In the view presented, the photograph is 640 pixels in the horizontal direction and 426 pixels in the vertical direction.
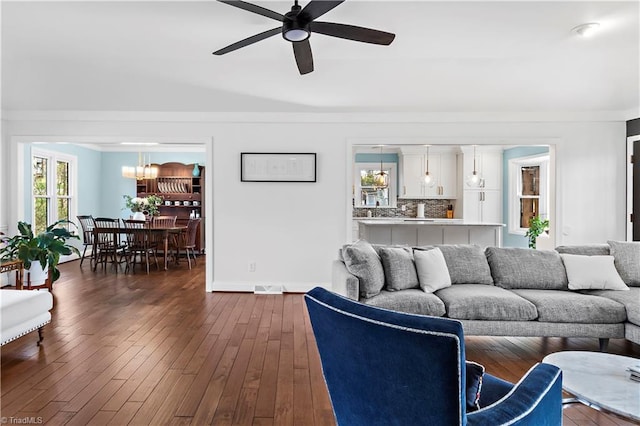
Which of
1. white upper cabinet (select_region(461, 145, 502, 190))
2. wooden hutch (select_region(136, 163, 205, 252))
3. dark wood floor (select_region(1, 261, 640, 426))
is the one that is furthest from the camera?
wooden hutch (select_region(136, 163, 205, 252))

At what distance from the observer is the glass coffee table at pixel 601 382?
61.9 inches

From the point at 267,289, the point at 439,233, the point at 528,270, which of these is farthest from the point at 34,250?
the point at 439,233

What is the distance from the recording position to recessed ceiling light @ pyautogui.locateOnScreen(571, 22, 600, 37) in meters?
3.06

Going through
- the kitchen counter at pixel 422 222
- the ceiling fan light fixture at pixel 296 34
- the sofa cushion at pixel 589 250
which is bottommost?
the sofa cushion at pixel 589 250

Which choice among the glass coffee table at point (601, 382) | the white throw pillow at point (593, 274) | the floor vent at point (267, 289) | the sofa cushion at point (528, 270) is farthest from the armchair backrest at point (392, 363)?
the floor vent at point (267, 289)

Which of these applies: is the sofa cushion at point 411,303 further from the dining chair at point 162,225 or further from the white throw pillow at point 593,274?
the dining chair at point 162,225

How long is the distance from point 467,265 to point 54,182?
25.4 ft

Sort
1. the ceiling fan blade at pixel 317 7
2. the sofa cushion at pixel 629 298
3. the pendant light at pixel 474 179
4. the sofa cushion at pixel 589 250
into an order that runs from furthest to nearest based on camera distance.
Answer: the pendant light at pixel 474 179, the sofa cushion at pixel 589 250, the sofa cushion at pixel 629 298, the ceiling fan blade at pixel 317 7

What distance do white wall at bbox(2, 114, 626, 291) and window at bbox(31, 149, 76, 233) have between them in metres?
2.20

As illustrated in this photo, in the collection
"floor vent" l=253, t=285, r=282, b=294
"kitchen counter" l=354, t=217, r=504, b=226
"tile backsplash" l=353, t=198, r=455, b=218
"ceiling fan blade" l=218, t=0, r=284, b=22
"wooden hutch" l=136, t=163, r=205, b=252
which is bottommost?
"floor vent" l=253, t=285, r=282, b=294

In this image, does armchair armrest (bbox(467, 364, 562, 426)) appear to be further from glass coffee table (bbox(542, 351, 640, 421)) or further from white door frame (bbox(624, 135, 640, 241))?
white door frame (bbox(624, 135, 640, 241))

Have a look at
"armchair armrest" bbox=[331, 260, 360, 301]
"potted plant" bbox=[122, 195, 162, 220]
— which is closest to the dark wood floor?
"armchair armrest" bbox=[331, 260, 360, 301]

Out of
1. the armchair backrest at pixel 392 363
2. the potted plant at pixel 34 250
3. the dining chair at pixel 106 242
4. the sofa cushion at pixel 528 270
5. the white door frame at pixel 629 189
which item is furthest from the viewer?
the dining chair at pixel 106 242

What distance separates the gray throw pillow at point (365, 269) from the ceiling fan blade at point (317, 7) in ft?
5.92
